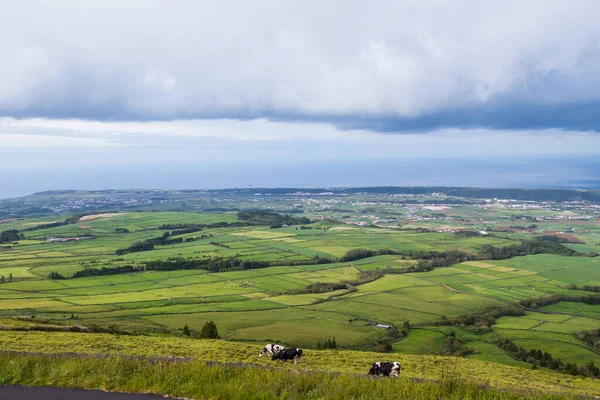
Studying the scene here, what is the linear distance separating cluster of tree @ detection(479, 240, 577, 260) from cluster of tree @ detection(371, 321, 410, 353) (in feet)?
179

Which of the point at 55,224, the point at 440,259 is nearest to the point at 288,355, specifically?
the point at 440,259

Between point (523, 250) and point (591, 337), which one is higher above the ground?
point (523, 250)

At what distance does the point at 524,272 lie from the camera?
81.9 meters

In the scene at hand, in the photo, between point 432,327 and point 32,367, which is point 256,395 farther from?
point 432,327

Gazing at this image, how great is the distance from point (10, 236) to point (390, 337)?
106m

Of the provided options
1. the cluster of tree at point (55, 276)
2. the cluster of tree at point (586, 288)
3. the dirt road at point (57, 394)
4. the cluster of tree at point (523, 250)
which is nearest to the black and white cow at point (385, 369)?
the dirt road at point (57, 394)

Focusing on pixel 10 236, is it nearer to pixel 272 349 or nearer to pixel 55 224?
pixel 55 224

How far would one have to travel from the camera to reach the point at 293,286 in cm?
7044

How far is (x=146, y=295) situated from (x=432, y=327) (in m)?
36.9

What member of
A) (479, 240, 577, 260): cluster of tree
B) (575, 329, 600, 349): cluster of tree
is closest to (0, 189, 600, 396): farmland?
(575, 329, 600, 349): cluster of tree

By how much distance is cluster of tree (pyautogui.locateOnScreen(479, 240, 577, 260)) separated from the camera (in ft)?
321

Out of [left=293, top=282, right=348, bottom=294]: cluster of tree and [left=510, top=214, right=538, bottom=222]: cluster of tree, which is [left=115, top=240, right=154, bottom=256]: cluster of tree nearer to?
[left=293, top=282, right=348, bottom=294]: cluster of tree

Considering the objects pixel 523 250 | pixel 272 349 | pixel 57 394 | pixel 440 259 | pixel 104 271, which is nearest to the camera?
pixel 57 394

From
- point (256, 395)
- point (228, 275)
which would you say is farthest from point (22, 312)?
point (256, 395)
